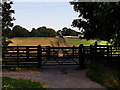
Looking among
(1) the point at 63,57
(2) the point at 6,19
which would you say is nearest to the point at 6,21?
(2) the point at 6,19

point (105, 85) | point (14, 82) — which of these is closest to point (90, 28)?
point (105, 85)

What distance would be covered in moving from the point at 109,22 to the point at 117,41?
4.15 feet

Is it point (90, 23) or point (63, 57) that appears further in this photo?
point (63, 57)

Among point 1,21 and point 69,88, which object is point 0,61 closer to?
point 1,21

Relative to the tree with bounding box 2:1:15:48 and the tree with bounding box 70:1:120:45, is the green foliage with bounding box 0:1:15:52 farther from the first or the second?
the tree with bounding box 70:1:120:45

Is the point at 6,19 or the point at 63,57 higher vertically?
the point at 6,19

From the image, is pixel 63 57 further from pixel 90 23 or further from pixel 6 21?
pixel 6 21

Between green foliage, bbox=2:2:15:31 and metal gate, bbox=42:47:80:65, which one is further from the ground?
green foliage, bbox=2:2:15:31

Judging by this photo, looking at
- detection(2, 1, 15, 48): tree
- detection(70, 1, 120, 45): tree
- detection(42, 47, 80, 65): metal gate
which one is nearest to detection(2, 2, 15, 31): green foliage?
detection(2, 1, 15, 48): tree

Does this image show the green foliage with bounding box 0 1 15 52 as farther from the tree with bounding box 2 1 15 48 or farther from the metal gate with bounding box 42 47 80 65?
the metal gate with bounding box 42 47 80 65

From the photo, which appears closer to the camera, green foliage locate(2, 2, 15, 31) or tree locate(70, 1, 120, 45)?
tree locate(70, 1, 120, 45)

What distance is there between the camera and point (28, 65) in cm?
1333

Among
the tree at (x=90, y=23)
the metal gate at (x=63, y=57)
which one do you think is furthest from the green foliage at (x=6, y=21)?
the tree at (x=90, y=23)

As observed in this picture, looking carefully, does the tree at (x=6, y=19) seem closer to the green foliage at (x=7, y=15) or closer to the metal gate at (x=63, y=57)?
the green foliage at (x=7, y=15)
